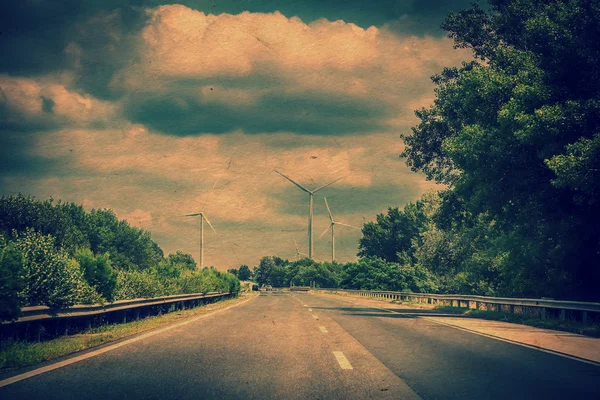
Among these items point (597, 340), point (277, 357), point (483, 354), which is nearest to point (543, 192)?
point (597, 340)

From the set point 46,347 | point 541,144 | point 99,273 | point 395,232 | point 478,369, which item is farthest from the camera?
point 395,232

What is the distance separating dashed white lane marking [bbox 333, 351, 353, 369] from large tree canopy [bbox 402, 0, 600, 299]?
11.2 m

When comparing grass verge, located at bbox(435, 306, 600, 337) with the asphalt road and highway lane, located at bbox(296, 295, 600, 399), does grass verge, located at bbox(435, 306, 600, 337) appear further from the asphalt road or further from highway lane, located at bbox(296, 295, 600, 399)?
the asphalt road

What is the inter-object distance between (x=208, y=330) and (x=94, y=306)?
3.09m

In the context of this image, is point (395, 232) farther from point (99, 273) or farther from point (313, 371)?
point (313, 371)

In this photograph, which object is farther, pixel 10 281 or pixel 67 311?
pixel 67 311

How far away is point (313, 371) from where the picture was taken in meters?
9.10

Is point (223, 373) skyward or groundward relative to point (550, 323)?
skyward

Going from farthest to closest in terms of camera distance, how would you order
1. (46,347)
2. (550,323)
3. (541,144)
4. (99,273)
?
(541,144) < (550,323) < (99,273) < (46,347)

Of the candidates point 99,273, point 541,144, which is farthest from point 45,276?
point 541,144

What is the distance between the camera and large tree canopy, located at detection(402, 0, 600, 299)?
20297 mm

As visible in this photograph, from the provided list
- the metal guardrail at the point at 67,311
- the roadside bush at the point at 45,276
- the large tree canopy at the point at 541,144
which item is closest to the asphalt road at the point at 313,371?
the metal guardrail at the point at 67,311

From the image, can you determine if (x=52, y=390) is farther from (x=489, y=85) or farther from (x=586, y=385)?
(x=489, y=85)

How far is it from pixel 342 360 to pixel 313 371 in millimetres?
1314
